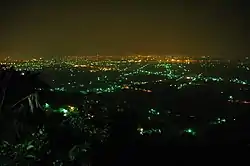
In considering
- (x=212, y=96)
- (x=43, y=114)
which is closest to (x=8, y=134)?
(x=43, y=114)

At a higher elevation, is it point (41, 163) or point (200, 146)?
point (41, 163)

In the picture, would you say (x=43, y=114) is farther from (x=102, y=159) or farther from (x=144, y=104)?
(x=144, y=104)

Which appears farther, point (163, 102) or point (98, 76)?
point (98, 76)

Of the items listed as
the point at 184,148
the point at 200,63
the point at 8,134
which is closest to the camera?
the point at 8,134

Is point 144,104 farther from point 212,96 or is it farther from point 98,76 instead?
point 98,76

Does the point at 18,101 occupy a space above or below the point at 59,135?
above

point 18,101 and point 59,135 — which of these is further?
point 59,135

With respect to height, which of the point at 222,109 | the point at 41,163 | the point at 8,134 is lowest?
the point at 222,109

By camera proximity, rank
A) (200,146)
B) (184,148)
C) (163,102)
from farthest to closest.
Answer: (163,102) → (200,146) → (184,148)

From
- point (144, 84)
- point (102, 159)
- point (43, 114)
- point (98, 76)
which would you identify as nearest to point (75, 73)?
point (98, 76)
